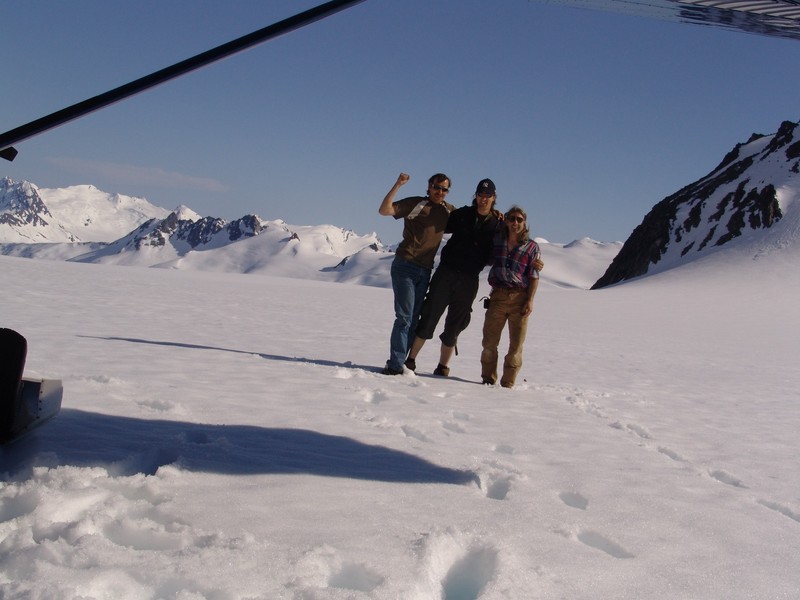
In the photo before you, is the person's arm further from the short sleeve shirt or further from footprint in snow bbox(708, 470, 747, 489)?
footprint in snow bbox(708, 470, 747, 489)

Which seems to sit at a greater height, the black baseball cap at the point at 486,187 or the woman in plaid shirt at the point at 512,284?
the black baseball cap at the point at 486,187

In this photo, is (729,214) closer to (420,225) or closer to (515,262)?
(515,262)

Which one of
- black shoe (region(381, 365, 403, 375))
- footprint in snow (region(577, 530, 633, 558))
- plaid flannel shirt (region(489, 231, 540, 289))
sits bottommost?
black shoe (region(381, 365, 403, 375))

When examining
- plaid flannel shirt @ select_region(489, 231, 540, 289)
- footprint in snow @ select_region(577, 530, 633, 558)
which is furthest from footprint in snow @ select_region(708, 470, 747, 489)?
plaid flannel shirt @ select_region(489, 231, 540, 289)

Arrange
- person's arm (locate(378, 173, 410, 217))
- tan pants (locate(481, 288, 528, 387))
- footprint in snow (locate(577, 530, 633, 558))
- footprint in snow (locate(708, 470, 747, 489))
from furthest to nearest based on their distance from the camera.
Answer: tan pants (locate(481, 288, 528, 387)) < person's arm (locate(378, 173, 410, 217)) < footprint in snow (locate(708, 470, 747, 489)) < footprint in snow (locate(577, 530, 633, 558))

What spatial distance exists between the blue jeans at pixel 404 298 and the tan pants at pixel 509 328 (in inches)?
30.9

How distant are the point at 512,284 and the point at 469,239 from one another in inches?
25.4

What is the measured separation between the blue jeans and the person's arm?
61 cm

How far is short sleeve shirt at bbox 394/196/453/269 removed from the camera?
6.50 meters

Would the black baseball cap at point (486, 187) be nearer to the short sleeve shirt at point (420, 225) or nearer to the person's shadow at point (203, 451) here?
the short sleeve shirt at point (420, 225)

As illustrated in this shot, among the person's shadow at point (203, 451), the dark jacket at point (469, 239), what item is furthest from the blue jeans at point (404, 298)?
the person's shadow at point (203, 451)

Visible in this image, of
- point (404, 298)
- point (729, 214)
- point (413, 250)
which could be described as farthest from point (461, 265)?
point (729, 214)

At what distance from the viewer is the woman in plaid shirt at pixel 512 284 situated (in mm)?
6430

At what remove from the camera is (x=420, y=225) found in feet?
21.6
